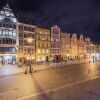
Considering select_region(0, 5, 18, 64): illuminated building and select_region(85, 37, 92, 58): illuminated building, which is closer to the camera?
select_region(0, 5, 18, 64): illuminated building

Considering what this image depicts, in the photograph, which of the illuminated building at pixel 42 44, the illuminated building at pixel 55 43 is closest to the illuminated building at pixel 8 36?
the illuminated building at pixel 42 44

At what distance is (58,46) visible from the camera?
81188 mm

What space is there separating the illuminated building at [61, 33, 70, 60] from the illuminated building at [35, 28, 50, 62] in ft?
29.2

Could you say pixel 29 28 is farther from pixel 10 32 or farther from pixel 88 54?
pixel 88 54

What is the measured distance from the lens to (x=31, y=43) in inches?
2781

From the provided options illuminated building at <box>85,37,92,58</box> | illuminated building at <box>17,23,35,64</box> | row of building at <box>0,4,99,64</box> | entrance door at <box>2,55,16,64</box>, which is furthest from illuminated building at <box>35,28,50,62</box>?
illuminated building at <box>85,37,92,58</box>

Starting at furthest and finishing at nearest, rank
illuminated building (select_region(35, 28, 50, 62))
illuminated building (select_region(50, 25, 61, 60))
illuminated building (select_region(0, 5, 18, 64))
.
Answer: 1. illuminated building (select_region(50, 25, 61, 60))
2. illuminated building (select_region(35, 28, 50, 62))
3. illuminated building (select_region(0, 5, 18, 64))

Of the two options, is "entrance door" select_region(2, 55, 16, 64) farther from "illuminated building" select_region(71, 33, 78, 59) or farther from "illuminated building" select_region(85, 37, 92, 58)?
"illuminated building" select_region(85, 37, 92, 58)

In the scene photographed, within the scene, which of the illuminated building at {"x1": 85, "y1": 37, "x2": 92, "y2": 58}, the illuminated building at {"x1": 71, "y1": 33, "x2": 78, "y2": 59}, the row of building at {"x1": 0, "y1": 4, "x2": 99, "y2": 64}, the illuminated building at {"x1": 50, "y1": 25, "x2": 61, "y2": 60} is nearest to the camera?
the row of building at {"x1": 0, "y1": 4, "x2": 99, "y2": 64}

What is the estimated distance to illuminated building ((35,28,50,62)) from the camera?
240 ft

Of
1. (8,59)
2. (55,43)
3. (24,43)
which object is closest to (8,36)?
(24,43)

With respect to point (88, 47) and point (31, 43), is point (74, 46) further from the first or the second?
point (31, 43)

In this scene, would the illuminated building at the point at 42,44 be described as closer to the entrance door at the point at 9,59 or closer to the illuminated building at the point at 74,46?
the entrance door at the point at 9,59

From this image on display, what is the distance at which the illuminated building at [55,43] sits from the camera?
79.3 metres
